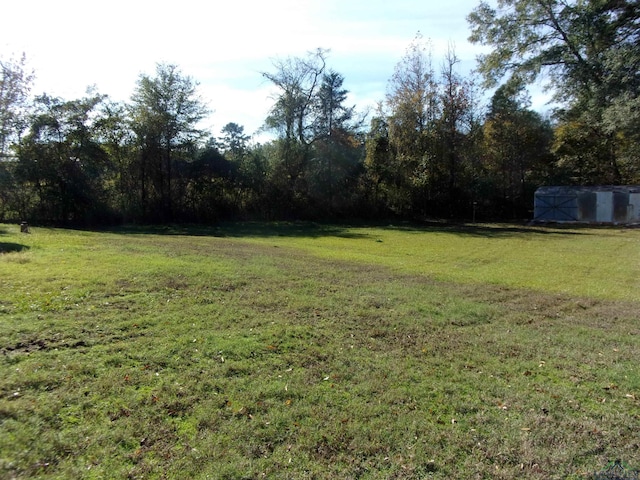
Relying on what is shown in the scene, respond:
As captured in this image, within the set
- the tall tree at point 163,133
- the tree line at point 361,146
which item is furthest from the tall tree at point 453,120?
the tall tree at point 163,133

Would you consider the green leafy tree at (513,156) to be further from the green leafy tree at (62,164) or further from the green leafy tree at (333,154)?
the green leafy tree at (62,164)

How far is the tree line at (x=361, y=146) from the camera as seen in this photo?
80.8 ft

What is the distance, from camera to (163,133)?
3031 cm

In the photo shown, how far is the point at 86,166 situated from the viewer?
1095 inches

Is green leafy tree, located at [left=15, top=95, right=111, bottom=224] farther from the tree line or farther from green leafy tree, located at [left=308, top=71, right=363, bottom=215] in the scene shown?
green leafy tree, located at [left=308, top=71, right=363, bottom=215]

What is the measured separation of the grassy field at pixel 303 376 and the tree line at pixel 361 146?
63.7 feet

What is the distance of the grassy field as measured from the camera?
3.35m

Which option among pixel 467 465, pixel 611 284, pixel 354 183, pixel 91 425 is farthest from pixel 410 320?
pixel 354 183

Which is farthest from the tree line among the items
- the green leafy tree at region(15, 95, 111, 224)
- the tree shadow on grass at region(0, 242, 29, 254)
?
the tree shadow on grass at region(0, 242, 29, 254)

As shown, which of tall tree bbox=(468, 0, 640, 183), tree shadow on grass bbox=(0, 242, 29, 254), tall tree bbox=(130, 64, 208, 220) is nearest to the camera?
tree shadow on grass bbox=(0, 242, 29, 254)

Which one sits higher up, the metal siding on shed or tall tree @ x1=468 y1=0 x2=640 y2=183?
tall tree @ x1=468 y1=0 x2=640 y2=183

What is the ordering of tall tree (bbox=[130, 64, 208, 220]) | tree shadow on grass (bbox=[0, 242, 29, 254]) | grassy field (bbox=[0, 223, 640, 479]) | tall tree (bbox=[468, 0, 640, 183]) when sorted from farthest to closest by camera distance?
1. tall tree (bbox=[130, 64, 208, 220])
2. tall tree (bbox=[468, 0, 640, 183])
3. tree shadow on grass (bbox=[0, 242, 29, 254])
4. grassy field (bbox=[0, 223, 640, 479])

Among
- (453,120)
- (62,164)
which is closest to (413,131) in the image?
(453,120)

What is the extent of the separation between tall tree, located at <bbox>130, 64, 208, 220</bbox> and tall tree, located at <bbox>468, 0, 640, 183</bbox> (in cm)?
2116
